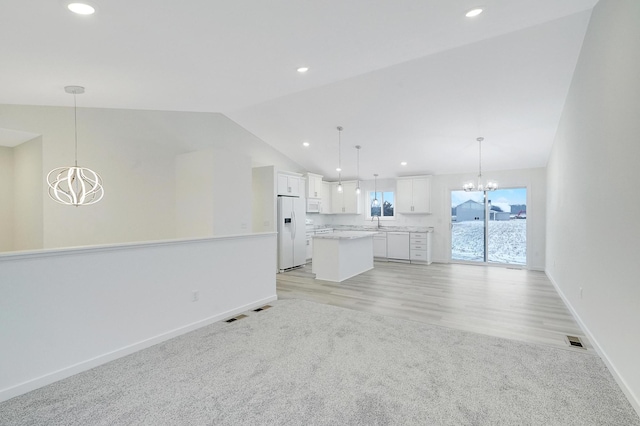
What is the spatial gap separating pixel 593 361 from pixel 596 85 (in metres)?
2.49

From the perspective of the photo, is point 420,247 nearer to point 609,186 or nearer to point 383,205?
point 383,205

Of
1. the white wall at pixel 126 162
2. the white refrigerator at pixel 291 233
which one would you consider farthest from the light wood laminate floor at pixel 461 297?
the white wall at pixel 126 162

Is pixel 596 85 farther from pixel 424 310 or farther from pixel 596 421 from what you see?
pixel 424 310

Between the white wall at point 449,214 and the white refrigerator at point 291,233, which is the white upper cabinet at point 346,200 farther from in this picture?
the white refrigerator at point 291,233

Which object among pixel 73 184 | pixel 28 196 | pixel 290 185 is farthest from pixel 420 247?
pixel 28 196

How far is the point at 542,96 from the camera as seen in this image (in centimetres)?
430

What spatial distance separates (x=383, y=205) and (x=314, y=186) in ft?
7.52

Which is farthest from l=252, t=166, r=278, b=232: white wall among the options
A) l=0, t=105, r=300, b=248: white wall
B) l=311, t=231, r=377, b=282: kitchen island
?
l=311, t=231, r=377, b=282: kitchen island

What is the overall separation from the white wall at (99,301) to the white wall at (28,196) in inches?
98.0

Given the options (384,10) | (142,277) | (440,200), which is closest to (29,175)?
(142,277)

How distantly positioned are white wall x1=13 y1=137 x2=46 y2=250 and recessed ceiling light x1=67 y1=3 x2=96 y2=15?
315cm

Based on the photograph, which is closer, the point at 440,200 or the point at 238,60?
the point at 238,60

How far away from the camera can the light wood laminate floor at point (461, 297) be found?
11.4 feet

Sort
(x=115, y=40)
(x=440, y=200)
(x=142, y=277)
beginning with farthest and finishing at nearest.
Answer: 1. (x=440, y=200)
2. (x=142, y=277)
3. (x=115, y=40)
